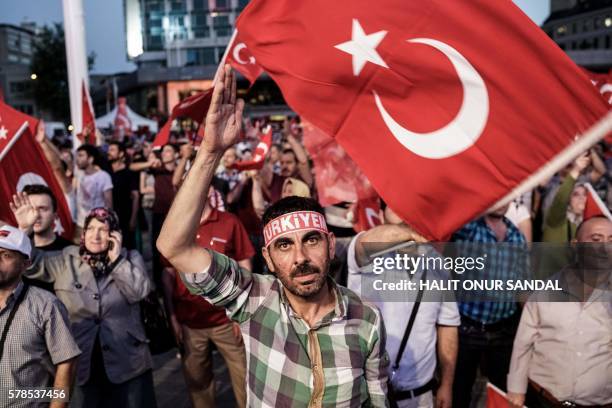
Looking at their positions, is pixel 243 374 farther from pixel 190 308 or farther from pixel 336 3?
pixel 336 3

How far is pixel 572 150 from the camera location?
2416mm

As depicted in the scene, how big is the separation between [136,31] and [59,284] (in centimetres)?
10032

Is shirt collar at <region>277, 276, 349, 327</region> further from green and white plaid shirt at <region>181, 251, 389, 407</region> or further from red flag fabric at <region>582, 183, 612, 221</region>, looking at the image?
red flag fabric at <region>582, 183, 612, 221</region>

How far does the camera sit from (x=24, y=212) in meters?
4.19

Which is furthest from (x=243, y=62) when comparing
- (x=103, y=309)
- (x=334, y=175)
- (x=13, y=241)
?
(x=13, y=241)

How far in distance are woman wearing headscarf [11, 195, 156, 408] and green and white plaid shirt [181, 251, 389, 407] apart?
1.64m

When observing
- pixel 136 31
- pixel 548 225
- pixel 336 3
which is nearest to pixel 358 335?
pixel 336 3

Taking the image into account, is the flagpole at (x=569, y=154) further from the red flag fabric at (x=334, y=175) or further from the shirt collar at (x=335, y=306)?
the red flag fabric at (x=334, y=175)

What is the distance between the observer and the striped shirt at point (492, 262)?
3.08 metres

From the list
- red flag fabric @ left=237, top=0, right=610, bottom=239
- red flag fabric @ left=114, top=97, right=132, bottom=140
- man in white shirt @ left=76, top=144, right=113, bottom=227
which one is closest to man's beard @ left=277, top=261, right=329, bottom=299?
red flag fabric @ left=237, top=0, right=610, bottom=239

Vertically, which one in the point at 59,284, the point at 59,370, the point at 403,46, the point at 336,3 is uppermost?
the point at 336,3

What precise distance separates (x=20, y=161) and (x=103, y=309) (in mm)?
1798

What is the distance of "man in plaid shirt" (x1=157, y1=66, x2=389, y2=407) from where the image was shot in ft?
7.31

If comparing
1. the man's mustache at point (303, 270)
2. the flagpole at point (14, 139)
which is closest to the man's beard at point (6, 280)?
the man's mustache at point (303, 270)
